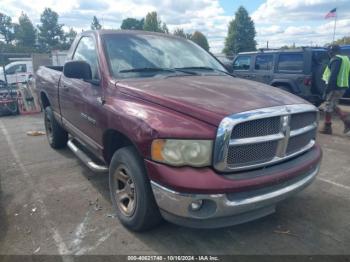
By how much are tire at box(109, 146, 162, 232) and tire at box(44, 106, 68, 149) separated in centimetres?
284

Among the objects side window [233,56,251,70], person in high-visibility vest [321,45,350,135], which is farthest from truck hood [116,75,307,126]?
side window [233,56,251,70]

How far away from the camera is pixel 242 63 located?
1116cm

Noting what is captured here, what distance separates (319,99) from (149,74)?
686cm

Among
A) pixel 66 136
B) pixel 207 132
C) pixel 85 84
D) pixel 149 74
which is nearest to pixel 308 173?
pixel 207 132

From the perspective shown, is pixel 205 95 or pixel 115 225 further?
pixel 115 225

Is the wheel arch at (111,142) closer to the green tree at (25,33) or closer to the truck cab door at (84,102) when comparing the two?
the truck cab door at (84,102)

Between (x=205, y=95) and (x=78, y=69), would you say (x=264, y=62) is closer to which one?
(x=78, y=69)

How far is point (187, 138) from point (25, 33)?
238 feet

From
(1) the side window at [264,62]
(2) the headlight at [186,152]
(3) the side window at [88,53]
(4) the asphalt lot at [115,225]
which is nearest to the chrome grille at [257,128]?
(2) the headlight at [186,152]

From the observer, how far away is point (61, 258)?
9.36 feet

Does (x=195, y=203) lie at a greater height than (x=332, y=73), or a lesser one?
lesser

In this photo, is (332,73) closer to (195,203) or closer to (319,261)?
(319,261)

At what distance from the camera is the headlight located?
248cm

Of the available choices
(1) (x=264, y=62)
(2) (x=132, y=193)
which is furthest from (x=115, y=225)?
(1) (x=264, y=62)
